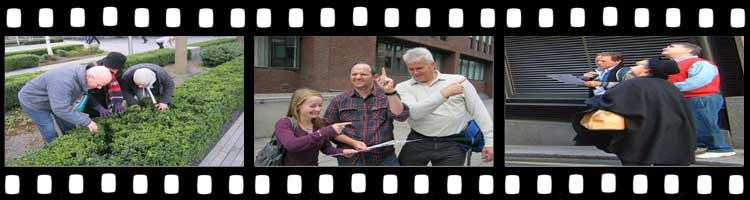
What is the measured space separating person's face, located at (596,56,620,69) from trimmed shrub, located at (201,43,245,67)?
14.3 ft

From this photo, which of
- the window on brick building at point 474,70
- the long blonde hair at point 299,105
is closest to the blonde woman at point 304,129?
the long blonde hair at point 299,105

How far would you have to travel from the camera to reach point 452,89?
16.9ft

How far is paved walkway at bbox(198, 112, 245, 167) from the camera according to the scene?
205 inches

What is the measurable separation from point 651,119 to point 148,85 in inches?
238

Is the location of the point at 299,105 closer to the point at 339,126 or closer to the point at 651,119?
the point at 339,126

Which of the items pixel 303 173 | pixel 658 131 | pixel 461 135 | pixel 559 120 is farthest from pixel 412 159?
pixel 658 131

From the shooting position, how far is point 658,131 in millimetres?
5129

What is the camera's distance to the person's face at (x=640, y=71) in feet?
17.4

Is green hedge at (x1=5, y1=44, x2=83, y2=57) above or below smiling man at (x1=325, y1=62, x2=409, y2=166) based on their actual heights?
above

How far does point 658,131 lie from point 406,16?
10.7ft

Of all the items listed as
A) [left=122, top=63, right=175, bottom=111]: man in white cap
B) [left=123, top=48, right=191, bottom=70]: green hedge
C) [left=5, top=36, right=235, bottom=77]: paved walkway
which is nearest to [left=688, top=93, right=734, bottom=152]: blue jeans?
[left=5, top=36, right=235, bottom=77]: paved walkway

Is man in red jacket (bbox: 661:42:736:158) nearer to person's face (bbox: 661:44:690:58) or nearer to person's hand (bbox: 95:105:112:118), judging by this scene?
person's face (bbox: 661:44:690:58)

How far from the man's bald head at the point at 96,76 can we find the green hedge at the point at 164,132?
0.43m

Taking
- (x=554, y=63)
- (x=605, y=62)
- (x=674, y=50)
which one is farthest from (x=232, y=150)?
(x=674, y=50)
